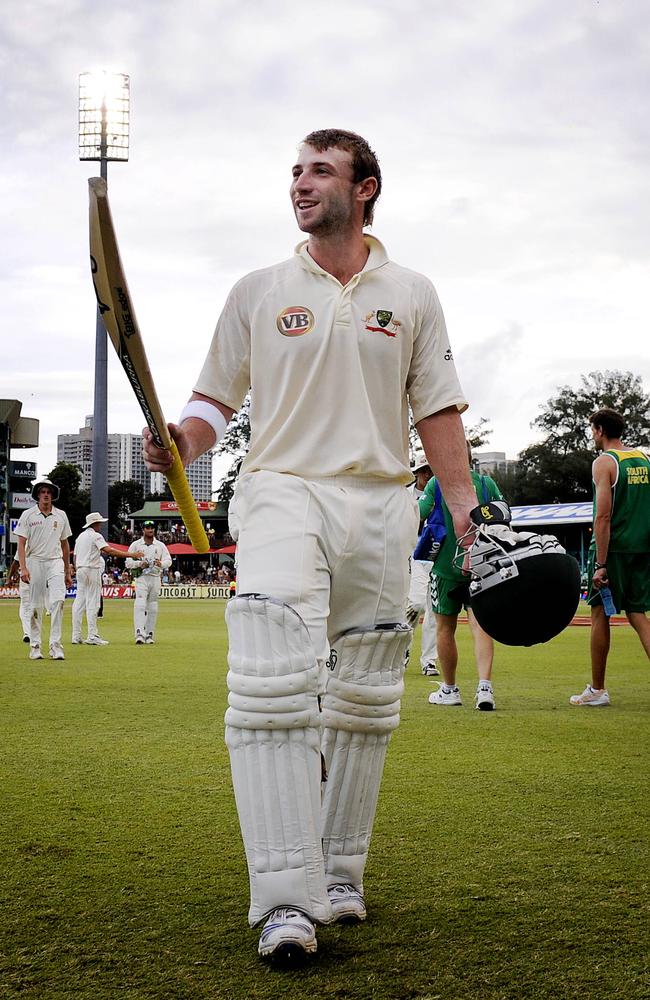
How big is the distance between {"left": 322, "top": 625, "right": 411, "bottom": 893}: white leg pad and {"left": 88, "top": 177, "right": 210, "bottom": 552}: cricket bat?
2.85 feet

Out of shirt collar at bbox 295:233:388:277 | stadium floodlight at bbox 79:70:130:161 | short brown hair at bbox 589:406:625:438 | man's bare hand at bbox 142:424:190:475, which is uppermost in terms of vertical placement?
stadium floodlight at bbox 79:70:130:161

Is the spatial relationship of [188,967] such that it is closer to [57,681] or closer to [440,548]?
[440,548]

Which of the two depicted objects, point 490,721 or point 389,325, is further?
point 490,721

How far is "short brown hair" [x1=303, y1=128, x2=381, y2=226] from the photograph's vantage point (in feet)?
11.4

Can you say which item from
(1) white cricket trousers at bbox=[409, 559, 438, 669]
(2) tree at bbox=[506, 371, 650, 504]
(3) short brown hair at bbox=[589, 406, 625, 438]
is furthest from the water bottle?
(2) tree at bbox=[506, 371, 650, 504]

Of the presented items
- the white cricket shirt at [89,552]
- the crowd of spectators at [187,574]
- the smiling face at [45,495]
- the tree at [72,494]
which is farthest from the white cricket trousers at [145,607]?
the tree at [72,494]

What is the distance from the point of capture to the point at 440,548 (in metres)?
8.57

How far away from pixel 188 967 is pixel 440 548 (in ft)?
19.7

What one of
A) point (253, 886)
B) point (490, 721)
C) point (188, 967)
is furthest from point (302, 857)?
point (490, 721)

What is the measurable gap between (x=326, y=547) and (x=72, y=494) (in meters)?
105

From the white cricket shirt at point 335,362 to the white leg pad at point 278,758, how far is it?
0.55 m

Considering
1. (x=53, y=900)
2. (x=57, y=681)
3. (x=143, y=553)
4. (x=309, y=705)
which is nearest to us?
(x=309, y=705)

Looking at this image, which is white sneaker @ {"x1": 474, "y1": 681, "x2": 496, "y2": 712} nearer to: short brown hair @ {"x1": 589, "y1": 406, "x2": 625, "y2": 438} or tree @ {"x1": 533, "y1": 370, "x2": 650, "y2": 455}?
short brown hair @ {"x1": 589, "y1": 406, "x2": 625, "y2": 438}

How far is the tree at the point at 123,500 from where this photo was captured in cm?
12238
